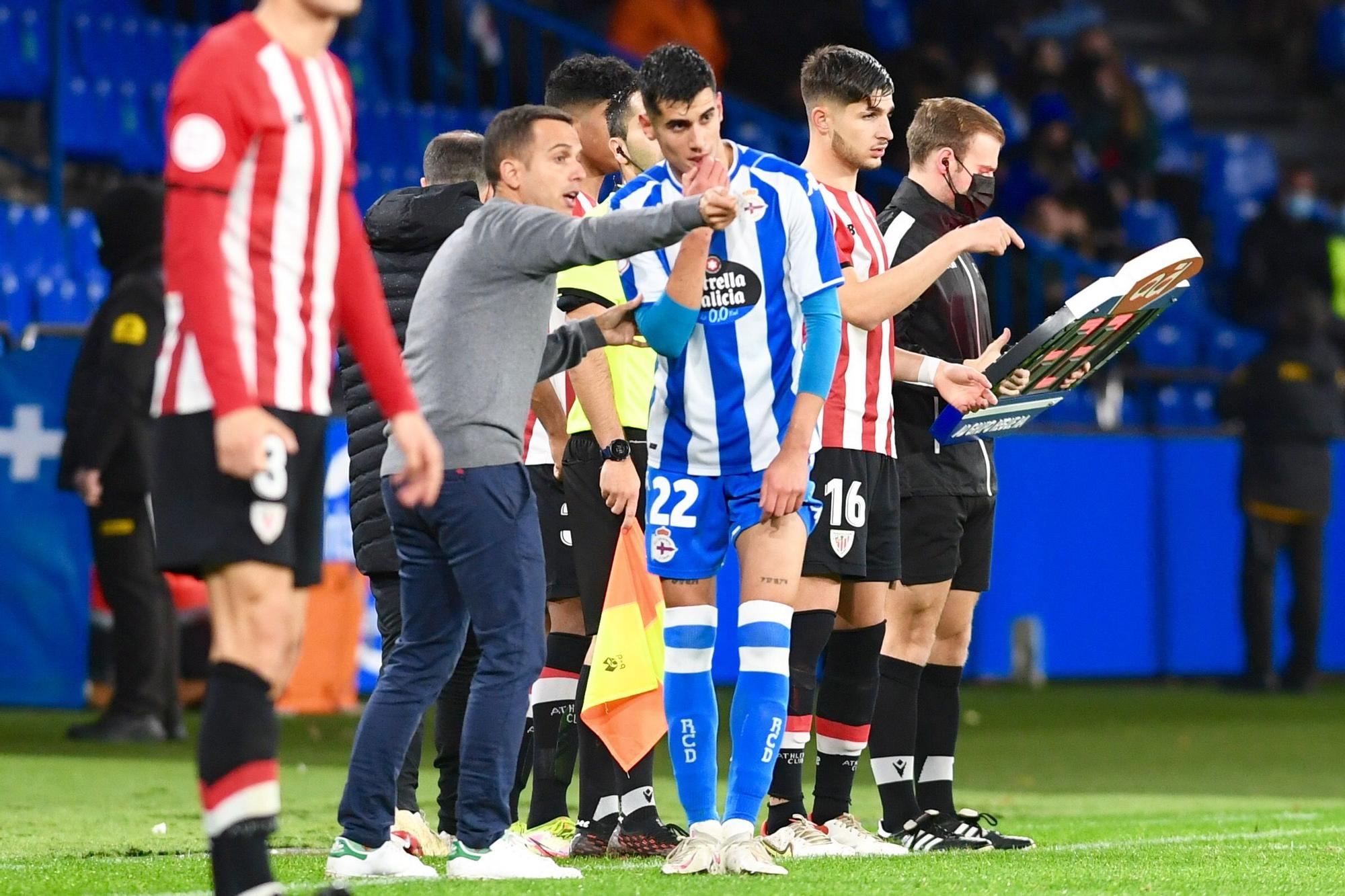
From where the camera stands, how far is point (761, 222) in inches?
201

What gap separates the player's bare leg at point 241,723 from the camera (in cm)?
366

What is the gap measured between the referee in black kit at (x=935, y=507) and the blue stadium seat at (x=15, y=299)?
6.58m

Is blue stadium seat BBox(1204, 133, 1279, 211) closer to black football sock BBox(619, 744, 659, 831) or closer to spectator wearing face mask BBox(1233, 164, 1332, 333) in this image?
spectator wearing face mask BBox(1233, 164, 1332, 333)

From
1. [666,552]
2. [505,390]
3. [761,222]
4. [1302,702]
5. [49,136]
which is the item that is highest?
[49,136]

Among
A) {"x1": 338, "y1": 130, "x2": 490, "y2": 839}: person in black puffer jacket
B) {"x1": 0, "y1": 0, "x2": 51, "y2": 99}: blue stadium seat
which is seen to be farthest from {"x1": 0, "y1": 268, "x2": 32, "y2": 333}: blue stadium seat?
{"x1": 338, "y1": 130, "x2": 490, "y2": 839}: person in black puffer jacket

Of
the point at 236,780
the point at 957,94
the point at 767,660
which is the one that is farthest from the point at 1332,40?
the point at 236,780

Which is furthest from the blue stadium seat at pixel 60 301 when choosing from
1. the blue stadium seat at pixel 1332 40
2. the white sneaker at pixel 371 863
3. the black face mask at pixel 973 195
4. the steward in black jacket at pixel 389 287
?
the blue stadium seat at pixel 1332 40

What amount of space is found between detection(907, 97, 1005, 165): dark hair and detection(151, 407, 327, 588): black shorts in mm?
2904

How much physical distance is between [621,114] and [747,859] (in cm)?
243

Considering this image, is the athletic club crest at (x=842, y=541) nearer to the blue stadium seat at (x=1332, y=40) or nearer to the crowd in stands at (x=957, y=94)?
the crowd in stands at (x=957, y=94)

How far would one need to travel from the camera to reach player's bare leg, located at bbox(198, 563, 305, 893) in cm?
366

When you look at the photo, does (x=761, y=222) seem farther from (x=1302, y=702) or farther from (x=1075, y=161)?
(x=1075, y=161)

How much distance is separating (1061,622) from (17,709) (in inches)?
258

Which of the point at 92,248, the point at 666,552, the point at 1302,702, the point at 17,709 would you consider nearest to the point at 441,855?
the point at 666,552
